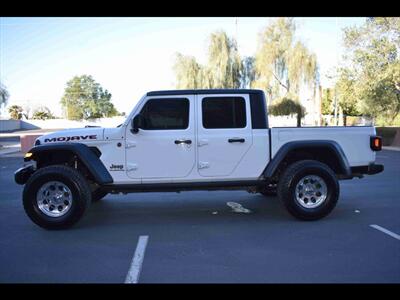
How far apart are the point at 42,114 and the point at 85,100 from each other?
12163 mm

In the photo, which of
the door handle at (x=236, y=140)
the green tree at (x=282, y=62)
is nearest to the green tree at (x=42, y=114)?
the green tree at (x=282, y=62)

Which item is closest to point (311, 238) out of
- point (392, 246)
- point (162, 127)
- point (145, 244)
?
point (392, 246)

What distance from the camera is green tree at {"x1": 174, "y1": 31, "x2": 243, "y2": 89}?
33.8 m

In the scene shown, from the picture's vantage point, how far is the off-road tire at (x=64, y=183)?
19.0ft

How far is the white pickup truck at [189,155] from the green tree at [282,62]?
25.1 m

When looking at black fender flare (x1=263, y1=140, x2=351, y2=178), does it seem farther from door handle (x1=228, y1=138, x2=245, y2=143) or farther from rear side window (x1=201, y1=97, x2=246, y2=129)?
rear side window (x1=201, y1=97, x2=246, y2=129)

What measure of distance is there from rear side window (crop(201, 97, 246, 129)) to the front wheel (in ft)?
3.70

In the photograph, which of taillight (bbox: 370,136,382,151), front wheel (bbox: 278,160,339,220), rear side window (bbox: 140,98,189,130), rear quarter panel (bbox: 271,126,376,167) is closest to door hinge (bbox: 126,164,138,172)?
rear side window (bbox: 140,98,189,130)

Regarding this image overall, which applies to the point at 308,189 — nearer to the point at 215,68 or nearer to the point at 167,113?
the point at 167,113

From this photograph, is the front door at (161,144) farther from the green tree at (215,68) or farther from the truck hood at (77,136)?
the green tree at (215,68)

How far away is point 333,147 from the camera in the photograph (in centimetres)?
625

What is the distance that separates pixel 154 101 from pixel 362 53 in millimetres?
20517
